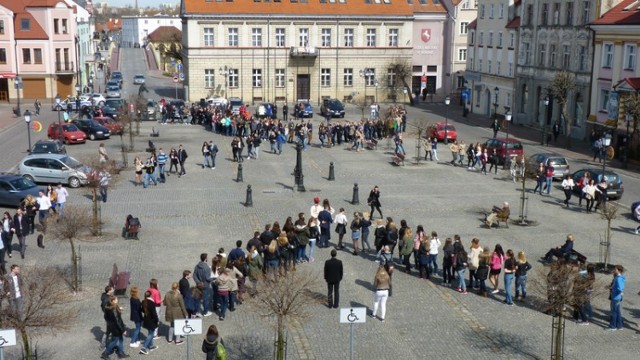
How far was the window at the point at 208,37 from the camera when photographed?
69.2m

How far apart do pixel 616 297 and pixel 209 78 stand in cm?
5668

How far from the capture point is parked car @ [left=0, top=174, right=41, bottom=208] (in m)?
29.2

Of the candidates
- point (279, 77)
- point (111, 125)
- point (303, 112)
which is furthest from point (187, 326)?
point (279, 77)

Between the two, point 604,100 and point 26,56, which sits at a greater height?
point 26,56

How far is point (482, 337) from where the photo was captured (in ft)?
57.7

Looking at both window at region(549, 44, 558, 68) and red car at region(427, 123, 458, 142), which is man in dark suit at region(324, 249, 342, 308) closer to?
red car at region(427, 123, 458, 142)

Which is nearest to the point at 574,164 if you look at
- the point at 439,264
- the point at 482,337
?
the point at 439,264

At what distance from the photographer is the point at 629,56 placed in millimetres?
44469

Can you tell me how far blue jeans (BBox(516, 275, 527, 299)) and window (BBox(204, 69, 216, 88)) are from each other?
54013 mm

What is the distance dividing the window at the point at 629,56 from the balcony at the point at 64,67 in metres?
49.3

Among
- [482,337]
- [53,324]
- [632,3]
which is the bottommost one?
[482,337]

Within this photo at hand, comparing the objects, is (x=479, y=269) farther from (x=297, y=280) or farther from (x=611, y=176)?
(x=611, y=176)

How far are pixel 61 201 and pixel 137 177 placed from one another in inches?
250

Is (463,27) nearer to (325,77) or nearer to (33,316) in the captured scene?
(325,77)
